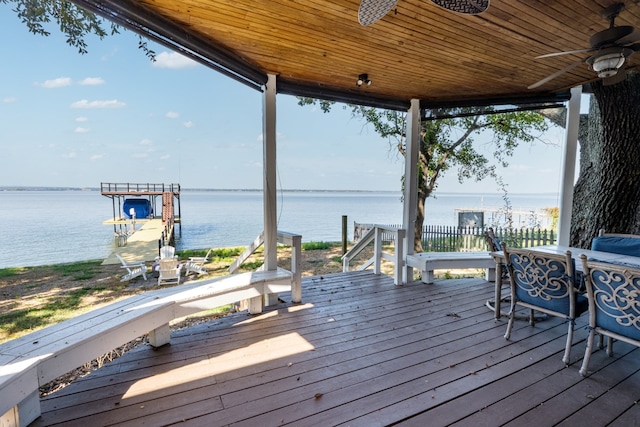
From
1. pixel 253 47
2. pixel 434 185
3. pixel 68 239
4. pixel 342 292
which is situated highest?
pixel 253 47

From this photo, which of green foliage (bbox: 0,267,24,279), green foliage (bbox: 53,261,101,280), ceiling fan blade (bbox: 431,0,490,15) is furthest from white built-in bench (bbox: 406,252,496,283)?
green foliage (bbox: 0,267,24,279)

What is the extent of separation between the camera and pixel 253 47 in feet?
8.93

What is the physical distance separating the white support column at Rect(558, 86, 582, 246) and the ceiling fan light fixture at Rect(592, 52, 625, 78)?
6.59ft

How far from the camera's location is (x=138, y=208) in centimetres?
2130

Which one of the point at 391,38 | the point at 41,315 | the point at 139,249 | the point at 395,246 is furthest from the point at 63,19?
the point at 139,249

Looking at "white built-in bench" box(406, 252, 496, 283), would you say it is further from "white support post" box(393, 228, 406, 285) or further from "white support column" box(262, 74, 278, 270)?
"white support column" box(262, 74, 278, 270)

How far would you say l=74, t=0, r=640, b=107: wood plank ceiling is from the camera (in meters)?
2.10

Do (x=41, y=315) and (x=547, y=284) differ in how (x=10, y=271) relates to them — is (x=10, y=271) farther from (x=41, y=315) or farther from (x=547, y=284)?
(x=547, y=284)

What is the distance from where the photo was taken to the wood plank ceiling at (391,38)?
2.10m

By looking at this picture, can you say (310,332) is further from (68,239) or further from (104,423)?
(68,239)

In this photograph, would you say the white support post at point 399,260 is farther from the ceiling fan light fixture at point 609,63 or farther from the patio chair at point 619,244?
the ceiling fan light fixture at point 609,63

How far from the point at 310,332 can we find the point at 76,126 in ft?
76.3

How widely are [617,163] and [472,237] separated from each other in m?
4.56

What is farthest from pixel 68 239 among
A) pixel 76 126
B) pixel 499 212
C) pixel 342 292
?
pixel 499 212
